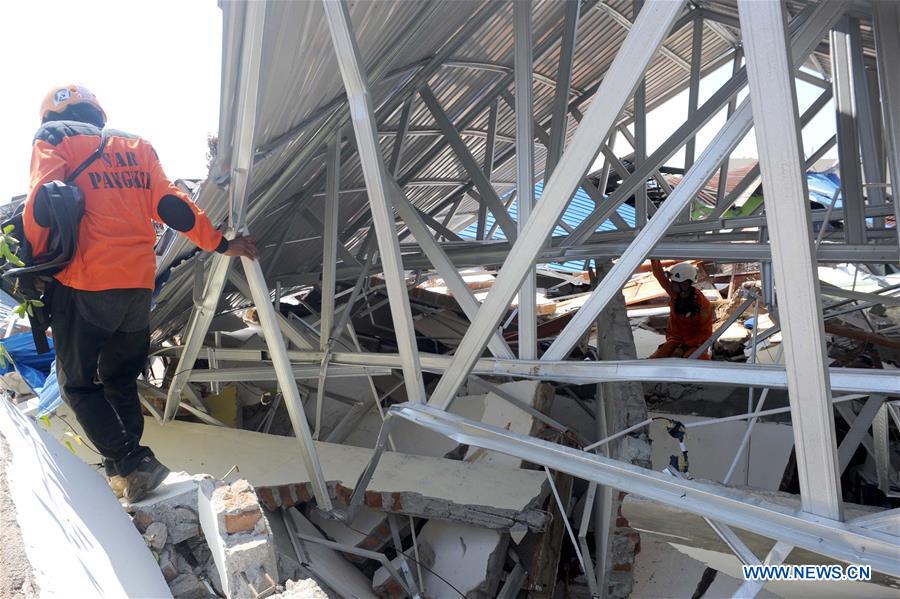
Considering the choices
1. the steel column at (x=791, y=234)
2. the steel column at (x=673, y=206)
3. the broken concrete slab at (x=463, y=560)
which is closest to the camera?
the steel column at (x=791, y=234)

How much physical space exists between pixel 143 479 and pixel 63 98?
80.7 inches

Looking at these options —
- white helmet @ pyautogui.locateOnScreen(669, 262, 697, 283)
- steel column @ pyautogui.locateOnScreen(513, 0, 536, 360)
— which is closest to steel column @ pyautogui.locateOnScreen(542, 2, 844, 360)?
steel column @ pyautogui.locateOnScreen(513, 0, 536, 360)

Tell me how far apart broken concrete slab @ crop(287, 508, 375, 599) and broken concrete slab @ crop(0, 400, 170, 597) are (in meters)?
1.36

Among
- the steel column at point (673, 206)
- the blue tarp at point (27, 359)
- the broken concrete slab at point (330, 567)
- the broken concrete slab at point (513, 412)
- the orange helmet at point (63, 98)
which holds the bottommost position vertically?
the broken concrete slab at point (330, 567)

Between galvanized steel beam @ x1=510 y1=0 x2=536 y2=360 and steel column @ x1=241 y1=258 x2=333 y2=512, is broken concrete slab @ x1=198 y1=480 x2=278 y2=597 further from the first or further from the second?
galvanized steel beam @ x1=510 y1=0 x2=536 y2=360

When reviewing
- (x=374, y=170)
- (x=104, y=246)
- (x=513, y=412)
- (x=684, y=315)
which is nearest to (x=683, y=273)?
(x=684, y=315)

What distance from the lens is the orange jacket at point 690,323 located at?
8.13m

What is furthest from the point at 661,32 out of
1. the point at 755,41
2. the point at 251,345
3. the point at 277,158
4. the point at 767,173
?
the point at 251,345

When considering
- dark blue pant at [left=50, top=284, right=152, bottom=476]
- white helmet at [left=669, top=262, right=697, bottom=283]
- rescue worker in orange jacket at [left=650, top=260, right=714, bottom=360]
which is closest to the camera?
dark blue pant at [left=50, top=284, right=152, bottom=476]

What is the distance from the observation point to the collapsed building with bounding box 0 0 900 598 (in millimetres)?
2719

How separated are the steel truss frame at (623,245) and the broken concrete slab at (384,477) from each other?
365 mm

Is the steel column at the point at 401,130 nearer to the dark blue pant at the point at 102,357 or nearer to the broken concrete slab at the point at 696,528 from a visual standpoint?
the dark blue pant at the point at 102,357

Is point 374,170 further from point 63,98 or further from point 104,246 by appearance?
point 63,98

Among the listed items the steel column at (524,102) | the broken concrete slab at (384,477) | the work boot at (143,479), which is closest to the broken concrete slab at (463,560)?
the broken concrete slab at (384,477)
